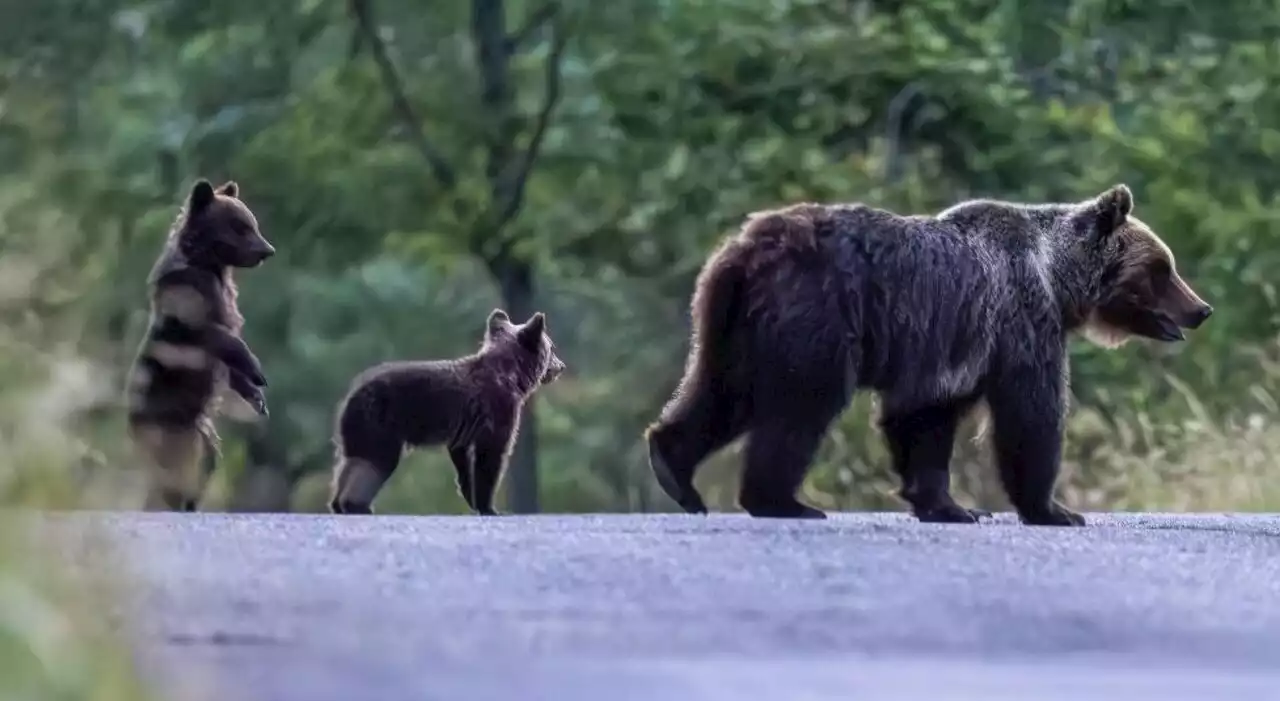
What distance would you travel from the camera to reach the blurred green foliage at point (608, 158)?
59.1ft

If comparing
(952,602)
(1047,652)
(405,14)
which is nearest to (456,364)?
(952,602)

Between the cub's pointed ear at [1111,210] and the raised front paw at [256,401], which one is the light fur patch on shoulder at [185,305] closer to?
the raised front paw at [256,401]

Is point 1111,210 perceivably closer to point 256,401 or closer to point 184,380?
point 256,401

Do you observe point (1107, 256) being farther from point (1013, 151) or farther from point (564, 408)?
point (564, 408)

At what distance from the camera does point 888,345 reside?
896cm

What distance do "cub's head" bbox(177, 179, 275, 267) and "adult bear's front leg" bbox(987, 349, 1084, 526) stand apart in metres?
3.43

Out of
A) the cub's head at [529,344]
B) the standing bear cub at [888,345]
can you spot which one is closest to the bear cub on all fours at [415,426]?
the cub's head at [529,344]

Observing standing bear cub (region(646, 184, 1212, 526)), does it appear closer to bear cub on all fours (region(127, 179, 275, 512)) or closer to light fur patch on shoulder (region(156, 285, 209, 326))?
bear cub on all fours (region(127, 179, 275, 512))

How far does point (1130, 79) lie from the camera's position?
2142 centimetres

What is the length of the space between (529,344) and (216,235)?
1.61 m

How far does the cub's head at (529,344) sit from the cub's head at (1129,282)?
8.60 feet

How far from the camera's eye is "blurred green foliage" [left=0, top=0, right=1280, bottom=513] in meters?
18.0

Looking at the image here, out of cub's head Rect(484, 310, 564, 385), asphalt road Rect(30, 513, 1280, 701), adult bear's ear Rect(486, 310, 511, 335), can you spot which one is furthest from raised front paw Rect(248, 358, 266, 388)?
asphalt road Rect(30, 513, 1280, 701)

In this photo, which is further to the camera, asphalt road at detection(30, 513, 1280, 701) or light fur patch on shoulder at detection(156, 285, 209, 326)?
light fur patch on shoulder at detection(156, 285, 209, 326)
